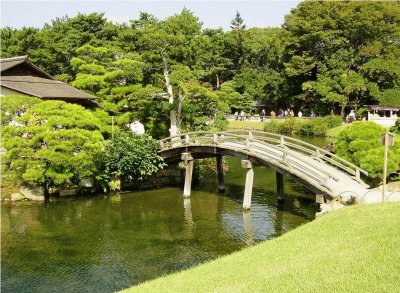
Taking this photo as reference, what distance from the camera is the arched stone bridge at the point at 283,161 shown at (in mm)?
17906

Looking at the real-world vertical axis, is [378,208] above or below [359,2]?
below

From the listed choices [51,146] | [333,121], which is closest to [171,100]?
[51,146]

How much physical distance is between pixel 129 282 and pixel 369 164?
1234 cm

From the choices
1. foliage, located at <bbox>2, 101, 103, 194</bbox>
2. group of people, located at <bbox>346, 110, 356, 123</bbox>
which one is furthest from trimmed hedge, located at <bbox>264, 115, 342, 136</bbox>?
foliage, located at <bbox>2, 101, 103, 194</bbox>

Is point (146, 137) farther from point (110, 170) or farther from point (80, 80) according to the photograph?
point (80, 80)

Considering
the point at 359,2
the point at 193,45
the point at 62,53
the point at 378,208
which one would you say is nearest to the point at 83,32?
the point at 62,53

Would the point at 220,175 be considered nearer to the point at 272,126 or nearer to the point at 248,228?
the point at 248,228

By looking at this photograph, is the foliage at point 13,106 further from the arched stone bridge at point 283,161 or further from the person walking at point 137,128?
the arched stone bridge at point 283,161

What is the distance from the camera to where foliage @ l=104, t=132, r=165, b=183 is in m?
24.9

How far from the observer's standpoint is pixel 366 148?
21.3 meters

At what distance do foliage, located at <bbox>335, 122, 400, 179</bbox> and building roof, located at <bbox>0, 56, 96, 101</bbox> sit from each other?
17.7m

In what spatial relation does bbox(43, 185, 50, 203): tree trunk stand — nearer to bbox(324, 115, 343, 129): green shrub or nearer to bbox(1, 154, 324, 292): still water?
bbox(1, 154, 324, 292): still water

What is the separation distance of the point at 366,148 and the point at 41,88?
21.5 metres

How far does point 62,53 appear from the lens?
56.9 metres
